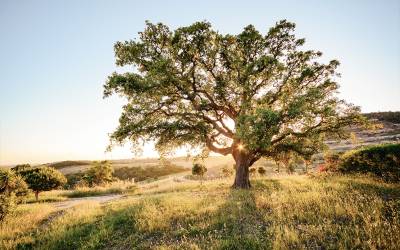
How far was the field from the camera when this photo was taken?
7.84 meters

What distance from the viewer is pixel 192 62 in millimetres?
17766

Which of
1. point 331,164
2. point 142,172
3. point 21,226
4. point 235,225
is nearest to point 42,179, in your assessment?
point 21,226

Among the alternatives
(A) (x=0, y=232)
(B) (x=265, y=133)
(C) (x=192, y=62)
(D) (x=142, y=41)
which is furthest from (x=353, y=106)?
(A) (x=0, y=232)

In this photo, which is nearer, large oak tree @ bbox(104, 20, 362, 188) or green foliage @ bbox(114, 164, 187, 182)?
large oak tree @ bbox(104, 20, 362, 188)

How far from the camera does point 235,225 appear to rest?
9.75 metres

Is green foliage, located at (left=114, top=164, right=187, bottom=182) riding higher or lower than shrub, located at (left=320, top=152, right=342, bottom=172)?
lower

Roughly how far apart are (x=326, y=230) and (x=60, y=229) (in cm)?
1037

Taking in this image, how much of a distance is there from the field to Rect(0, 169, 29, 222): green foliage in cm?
61

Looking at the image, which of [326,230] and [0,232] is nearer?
[326,230]

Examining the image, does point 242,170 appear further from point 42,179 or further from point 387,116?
point 387,116

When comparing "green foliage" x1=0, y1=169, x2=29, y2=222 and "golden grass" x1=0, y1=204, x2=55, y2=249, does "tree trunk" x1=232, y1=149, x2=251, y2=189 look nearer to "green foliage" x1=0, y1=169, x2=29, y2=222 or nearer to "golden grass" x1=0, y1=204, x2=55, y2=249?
"golden grass" x1=0, y1=204, x2=55, y2=249

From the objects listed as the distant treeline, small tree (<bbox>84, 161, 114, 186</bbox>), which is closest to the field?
small tree (<bbox>84, 161, 114, 186</bbox>)

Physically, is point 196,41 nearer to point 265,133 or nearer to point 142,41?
point 142,41

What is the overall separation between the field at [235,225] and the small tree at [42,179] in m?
9.96
